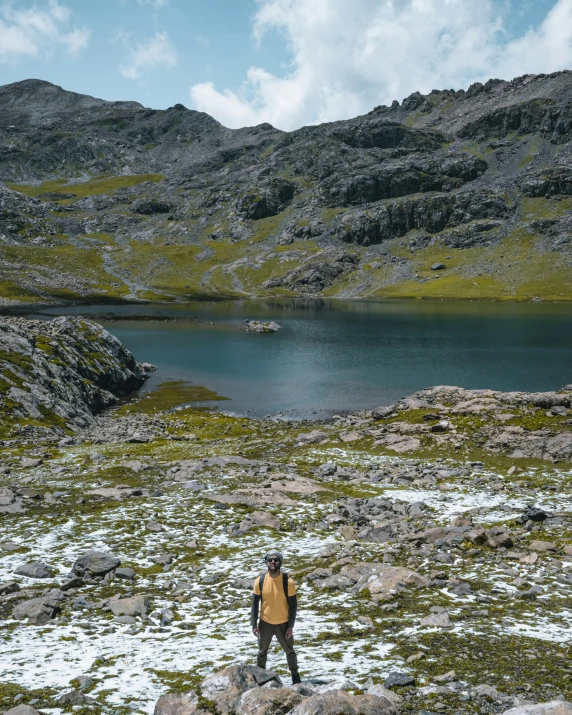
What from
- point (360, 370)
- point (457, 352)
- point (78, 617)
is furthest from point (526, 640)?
point (457, 352)

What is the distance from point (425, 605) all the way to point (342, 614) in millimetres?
2450

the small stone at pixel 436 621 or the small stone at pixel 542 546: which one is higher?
the small stone at pixel 436 621

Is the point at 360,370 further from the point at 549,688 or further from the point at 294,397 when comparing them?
the point at 549,688

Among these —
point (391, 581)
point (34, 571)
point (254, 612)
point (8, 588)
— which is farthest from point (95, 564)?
point (391, 581)

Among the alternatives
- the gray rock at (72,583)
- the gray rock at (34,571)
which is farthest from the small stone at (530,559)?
the gray rock at (34,571)

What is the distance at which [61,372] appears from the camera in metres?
59.6

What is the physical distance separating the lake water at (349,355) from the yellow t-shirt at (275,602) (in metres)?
52.4

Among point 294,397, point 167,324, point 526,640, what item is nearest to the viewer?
point 526,640

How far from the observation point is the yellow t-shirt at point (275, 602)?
36.0 feet

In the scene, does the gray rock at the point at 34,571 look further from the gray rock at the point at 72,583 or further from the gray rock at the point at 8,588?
the gray rock at the point at 72,583

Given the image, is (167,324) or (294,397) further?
(167,324)

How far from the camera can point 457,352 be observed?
105m

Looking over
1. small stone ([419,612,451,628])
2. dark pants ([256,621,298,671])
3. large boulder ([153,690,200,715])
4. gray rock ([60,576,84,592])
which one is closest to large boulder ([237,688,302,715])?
large boulder ([153,690,200,715])

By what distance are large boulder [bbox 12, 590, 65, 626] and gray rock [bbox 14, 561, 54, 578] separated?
6.06 feet
